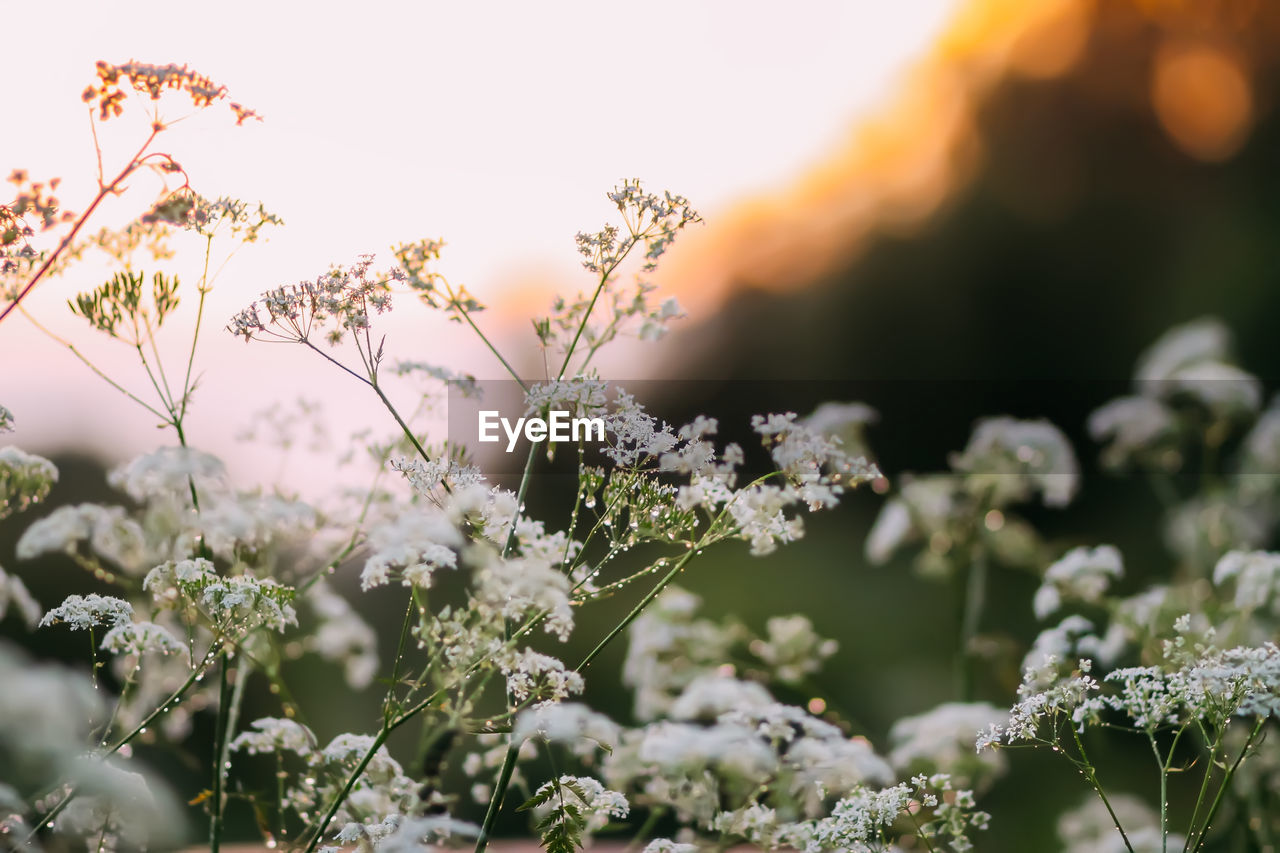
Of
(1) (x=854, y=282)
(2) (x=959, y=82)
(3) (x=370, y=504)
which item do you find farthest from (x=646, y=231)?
(2) (x=959, y=82)

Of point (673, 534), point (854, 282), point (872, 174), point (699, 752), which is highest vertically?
point (872, 174)

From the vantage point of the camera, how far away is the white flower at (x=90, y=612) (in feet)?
3.27

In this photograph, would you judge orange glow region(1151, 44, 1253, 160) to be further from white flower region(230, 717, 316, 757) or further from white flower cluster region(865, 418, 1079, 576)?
white flower region(230, 717, 316, 757)

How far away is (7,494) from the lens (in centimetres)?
109

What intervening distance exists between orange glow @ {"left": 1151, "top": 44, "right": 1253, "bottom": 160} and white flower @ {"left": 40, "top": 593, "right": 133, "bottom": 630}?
3793 mm

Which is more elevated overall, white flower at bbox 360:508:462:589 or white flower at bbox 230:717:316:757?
white flower at bbox 360:508:462:589

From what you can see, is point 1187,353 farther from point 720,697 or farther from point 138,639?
point 138,639

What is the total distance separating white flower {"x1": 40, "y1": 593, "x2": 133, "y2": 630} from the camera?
1.00m

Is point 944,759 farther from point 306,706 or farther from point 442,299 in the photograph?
point 306,706

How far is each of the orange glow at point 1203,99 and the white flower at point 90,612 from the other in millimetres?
3793

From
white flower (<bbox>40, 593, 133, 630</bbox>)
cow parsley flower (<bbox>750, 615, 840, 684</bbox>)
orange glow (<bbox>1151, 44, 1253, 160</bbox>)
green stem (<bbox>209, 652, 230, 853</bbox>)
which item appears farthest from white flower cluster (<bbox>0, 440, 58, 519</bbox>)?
orange glow (<bbox>1151, 44, 1253, 160</bbox>)

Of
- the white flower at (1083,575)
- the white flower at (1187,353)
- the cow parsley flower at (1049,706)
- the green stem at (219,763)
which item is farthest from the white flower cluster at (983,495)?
the green stem at (219,763)

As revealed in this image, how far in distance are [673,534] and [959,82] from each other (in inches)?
128

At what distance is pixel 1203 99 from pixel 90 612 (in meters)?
3.97
